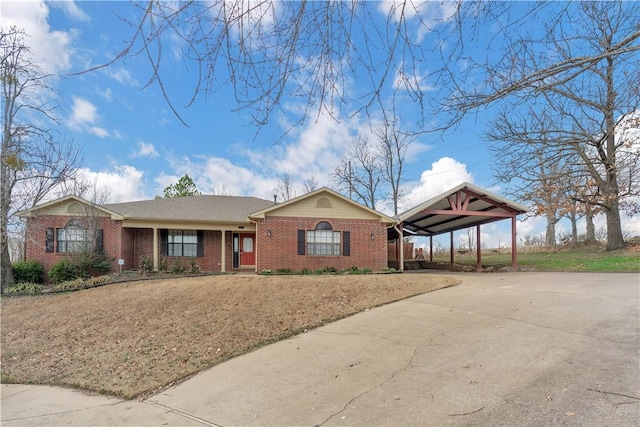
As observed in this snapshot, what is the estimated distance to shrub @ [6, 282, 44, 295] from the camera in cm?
1463

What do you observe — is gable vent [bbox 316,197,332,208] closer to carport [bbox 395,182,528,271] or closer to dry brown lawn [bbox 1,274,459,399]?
carport [bbox 395,182,528,271]

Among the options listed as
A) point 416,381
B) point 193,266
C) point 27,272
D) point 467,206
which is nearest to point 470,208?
point 467,206

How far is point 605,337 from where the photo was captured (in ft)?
19.3

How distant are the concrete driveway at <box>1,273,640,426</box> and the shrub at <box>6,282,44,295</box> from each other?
32.9 feet

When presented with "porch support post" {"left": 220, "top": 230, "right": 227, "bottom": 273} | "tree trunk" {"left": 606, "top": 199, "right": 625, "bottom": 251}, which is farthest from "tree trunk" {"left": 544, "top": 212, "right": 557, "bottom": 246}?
"porch support post" {"left": 220, "top": 230, "right": 227, "bottom": 273}

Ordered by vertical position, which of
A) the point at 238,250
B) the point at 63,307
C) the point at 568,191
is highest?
the point at 568,191

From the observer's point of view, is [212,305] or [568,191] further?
[568,191]

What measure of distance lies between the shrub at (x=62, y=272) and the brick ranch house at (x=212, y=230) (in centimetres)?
89

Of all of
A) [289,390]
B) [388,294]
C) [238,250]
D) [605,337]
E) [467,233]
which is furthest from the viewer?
[467,233]

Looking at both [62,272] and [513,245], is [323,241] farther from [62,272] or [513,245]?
[62,272]

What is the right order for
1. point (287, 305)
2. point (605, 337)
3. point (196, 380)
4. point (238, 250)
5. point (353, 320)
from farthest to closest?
1. point (238, 250)
2. point (287, 305)
3. point (353, 320)
4. point (605, 337)
5. point (196, 380)

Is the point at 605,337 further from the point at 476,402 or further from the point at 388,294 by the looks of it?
the point at 388,294

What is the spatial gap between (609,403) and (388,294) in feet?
22.2

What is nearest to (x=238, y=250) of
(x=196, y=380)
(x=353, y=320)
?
(x=353, y=320)
